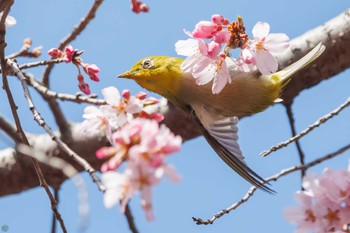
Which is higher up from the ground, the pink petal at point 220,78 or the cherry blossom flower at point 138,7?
the cherry blossom flower at point 138,7

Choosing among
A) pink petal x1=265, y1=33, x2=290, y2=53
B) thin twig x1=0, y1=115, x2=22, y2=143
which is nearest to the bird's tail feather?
pink petal x1=265, y1=33, x2=290, y2=53

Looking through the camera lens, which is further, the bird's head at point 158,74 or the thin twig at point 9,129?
the thin twig at point 9,129

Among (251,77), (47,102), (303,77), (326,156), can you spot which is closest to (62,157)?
(47,102)

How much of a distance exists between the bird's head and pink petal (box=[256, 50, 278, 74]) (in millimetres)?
915

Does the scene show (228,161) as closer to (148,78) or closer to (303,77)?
(148,78)

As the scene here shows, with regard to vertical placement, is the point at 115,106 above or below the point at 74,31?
below

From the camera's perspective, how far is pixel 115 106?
2.49m

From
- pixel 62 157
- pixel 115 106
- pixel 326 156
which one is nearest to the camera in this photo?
pixel 326 156

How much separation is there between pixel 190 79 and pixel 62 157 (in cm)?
99

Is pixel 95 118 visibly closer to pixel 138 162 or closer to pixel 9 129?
pixel 138 162

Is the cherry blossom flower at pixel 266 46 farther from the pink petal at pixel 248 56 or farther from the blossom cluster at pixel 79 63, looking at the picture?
the blossom cluster at pixel 79 63

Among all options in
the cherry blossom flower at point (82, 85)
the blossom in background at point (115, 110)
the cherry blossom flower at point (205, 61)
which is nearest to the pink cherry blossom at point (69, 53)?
the cherry blossom flower at point (82, 85)

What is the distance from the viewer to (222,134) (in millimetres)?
3578

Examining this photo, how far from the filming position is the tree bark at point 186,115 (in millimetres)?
3947
